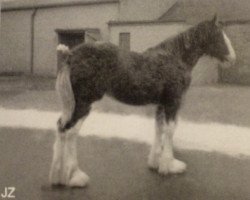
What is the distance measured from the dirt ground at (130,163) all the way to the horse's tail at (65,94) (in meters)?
0.05

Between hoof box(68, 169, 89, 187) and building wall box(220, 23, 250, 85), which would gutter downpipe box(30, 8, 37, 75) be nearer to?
hoof box(68, 169, 89, 187)

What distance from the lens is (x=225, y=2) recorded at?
→ 838 mm

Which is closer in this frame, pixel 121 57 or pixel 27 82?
pixel 121 57

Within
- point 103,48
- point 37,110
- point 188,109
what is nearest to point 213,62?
point 188,109

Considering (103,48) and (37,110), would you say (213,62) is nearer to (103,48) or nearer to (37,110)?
(103,48)

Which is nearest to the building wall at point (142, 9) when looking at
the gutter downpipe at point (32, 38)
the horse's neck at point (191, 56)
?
the horse's neck at point (191, 56)

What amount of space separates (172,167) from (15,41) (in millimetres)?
474

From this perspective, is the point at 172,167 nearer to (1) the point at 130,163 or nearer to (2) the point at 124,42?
(1) the point at 130,163

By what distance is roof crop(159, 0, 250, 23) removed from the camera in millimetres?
819

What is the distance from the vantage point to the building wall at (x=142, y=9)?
32.8 inches

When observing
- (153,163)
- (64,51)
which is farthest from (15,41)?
(153,163)

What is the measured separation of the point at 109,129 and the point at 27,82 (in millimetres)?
225

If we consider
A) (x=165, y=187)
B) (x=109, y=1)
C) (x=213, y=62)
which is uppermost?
(x=109, y=1)

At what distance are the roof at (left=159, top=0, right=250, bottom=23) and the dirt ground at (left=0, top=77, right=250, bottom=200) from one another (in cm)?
15
